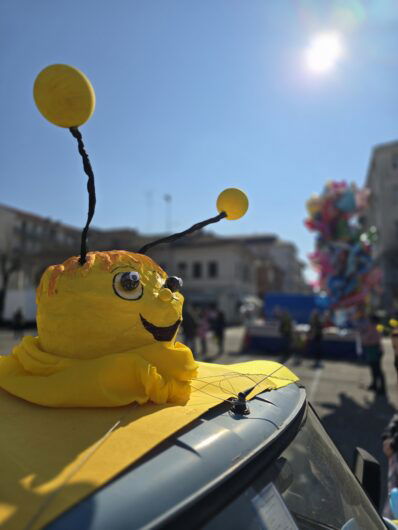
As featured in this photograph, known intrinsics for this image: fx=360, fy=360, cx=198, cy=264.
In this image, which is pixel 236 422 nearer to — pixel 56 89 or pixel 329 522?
pixel 329 522

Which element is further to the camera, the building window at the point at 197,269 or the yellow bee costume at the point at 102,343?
the building window at the point at 197,269

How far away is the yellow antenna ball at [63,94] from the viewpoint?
1.23m

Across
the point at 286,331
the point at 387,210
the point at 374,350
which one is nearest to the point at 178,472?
the point at 374,350

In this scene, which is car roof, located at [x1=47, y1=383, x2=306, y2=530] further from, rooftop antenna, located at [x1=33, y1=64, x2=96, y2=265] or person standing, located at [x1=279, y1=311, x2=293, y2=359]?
person standing, located at [x1=279, y1=311, x2=293, y2=359]

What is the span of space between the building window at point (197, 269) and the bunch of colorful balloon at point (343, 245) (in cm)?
2431

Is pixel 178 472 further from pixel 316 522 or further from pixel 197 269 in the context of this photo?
pixel 197 269

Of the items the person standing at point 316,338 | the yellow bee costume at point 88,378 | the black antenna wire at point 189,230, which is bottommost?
the person standing at point 316,338

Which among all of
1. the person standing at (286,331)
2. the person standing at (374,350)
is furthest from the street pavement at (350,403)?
the person standing at (286,331)

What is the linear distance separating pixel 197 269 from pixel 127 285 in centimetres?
3643

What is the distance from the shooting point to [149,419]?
3.59 feet

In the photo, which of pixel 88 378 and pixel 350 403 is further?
pixel 350 403

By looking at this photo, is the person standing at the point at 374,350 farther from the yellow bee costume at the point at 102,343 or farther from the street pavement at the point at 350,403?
the yellow bee costume at the point at 102,343

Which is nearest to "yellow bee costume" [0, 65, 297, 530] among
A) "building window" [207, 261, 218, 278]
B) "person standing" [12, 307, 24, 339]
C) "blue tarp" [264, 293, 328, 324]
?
"blue tarp" [264, 293, 328, 324]

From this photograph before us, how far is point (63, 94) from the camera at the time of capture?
48.6 inches
